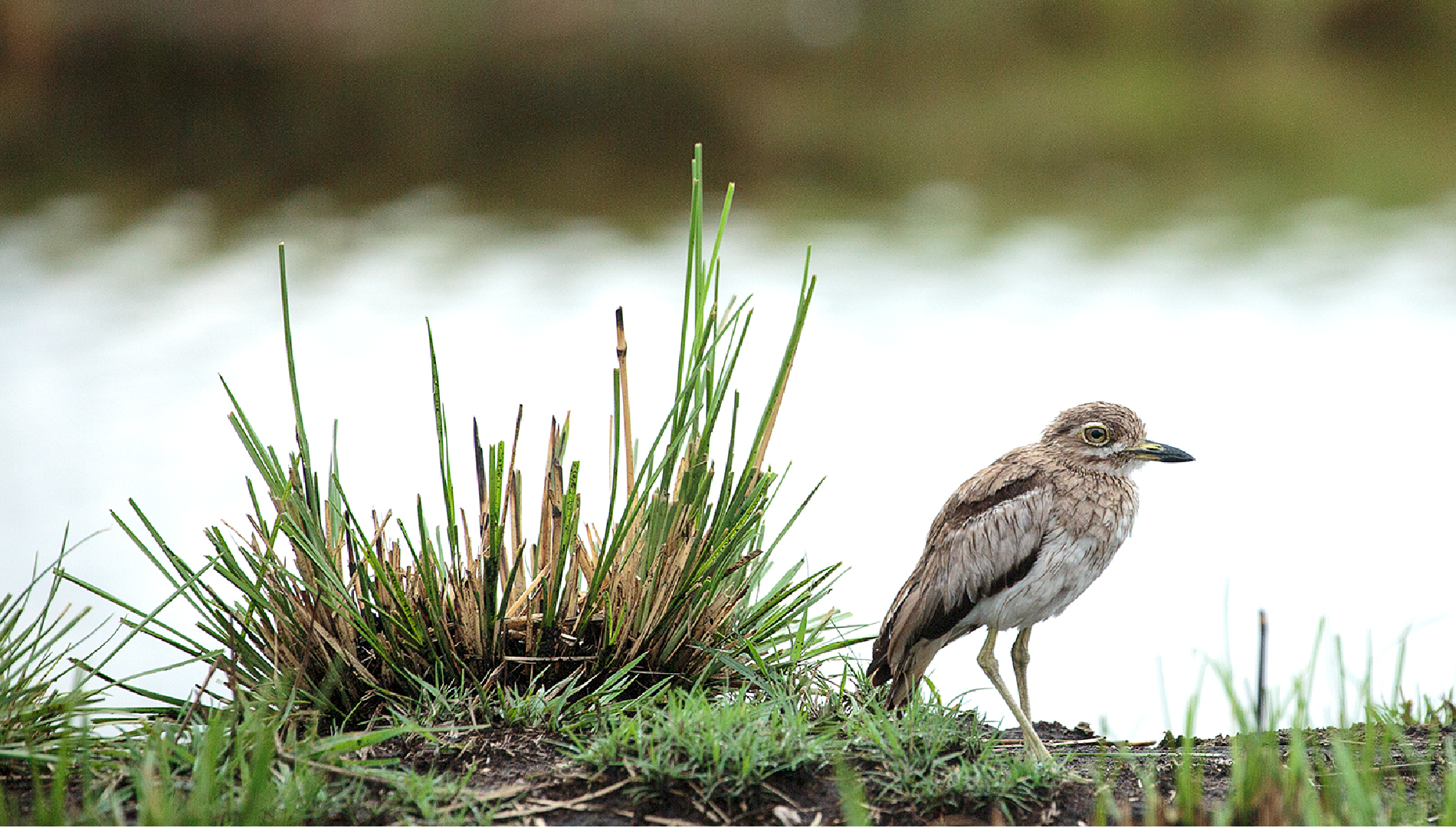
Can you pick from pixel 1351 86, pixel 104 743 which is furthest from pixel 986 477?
pixel 1351 86

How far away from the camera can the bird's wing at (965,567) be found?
3.98 m

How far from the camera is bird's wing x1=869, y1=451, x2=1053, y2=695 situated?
3.98 metres

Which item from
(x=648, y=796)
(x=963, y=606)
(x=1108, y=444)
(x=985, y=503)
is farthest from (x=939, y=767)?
(x=1108, y=444)

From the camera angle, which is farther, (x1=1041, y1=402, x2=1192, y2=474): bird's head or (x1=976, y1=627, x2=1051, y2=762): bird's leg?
(x1=1041, y1=402, x2=1192, y2=474): bird's head

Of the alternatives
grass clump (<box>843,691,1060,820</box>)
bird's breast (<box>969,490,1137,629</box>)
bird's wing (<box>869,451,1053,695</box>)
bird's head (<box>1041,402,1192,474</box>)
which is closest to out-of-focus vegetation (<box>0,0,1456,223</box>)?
bird's head (<box>1041,402,1192,474</box>)

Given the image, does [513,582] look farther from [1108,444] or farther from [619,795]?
[1108,444]

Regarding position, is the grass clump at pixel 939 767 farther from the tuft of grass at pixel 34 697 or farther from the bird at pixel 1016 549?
the tuft of grass at pixel 34 697

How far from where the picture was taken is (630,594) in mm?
3551

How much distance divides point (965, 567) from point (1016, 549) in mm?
170

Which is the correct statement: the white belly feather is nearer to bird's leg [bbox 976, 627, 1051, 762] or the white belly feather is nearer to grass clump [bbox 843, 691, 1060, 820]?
bird's leg [bbox 976, 627, 1051, 762]

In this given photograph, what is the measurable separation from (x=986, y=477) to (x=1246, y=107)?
18.4m

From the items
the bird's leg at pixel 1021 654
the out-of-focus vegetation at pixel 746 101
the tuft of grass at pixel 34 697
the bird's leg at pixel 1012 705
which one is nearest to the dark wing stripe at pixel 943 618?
the bird's leg at pixel 1012 705

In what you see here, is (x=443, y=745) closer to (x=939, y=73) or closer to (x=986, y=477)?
(x=986, y=477)

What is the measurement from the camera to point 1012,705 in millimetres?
3707
